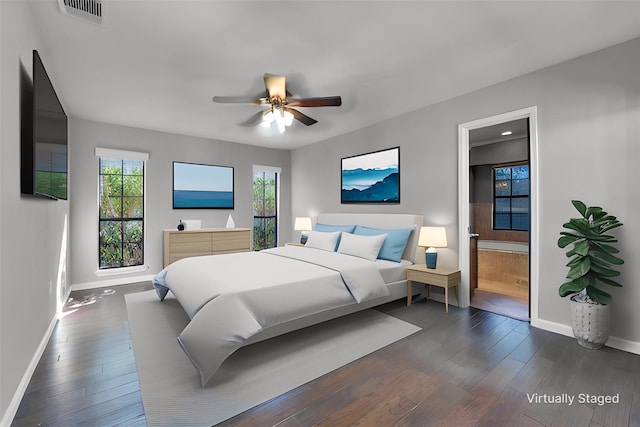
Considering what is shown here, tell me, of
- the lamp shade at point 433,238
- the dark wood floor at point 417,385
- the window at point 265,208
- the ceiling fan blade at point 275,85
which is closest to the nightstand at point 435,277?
the lamp shade at point 433,238

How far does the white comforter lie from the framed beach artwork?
1.55 m

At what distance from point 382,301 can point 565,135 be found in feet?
8.23

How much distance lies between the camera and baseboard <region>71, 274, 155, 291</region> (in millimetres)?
4453

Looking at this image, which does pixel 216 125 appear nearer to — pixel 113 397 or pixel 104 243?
pixel 104 243

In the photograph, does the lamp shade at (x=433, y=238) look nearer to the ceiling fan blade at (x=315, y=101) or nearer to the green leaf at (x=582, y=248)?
the green leaf at (x=582, y=248)

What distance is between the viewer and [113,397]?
1868 mm

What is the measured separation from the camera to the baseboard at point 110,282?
445cm

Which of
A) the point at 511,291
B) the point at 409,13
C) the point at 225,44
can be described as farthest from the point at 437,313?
the point at 225,44

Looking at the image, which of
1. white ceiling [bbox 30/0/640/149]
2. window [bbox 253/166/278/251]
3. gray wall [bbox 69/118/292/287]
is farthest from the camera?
window [bbox 253/166/278/251]

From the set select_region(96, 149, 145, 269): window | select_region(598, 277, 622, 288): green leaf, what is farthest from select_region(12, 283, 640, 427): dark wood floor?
select_region(96, 149, 145, 269): window

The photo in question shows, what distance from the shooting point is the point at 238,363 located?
2.29 meters

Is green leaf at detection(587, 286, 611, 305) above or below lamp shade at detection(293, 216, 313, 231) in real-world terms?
below

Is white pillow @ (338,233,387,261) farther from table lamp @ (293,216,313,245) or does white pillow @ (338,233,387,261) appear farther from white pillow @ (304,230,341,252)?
table lamp @ (293,216,313,245)

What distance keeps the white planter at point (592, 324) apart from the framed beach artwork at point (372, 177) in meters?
2.45
